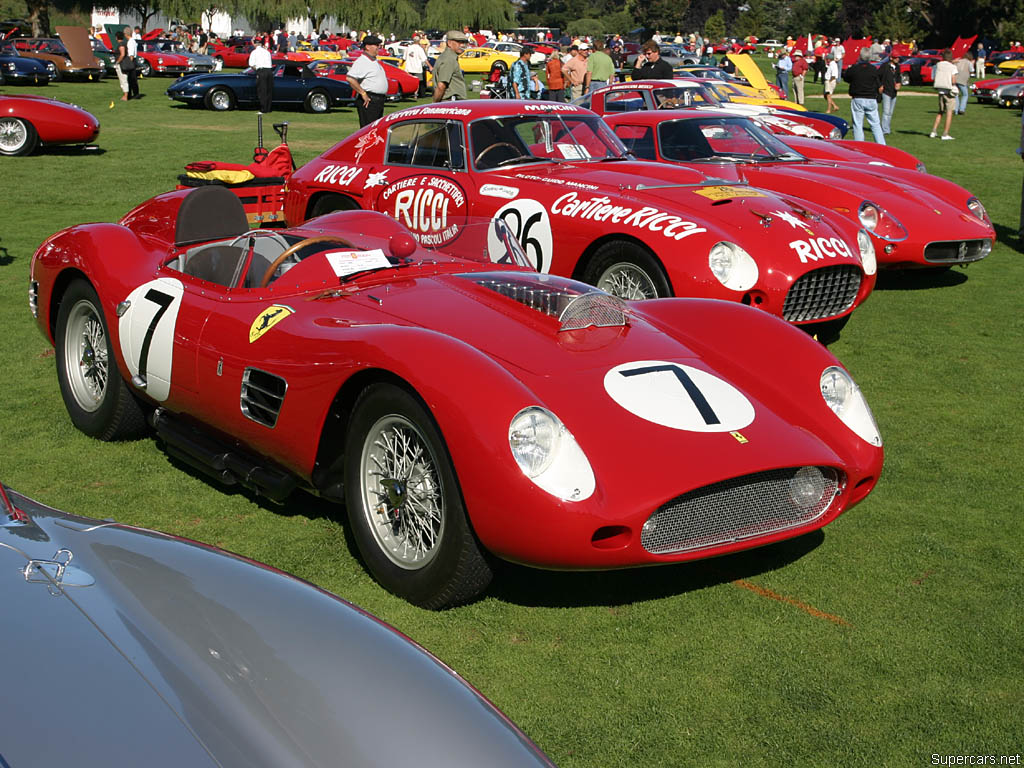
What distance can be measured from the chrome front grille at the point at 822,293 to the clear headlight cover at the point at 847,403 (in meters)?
2.58

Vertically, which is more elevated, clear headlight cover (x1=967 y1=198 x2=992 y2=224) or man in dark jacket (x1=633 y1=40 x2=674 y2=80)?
man in dark jacket (x1=633 y1=40 x2=674 y2=80)

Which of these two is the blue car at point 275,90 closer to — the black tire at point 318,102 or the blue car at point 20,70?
the black tire at point 318,102

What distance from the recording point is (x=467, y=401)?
348cm

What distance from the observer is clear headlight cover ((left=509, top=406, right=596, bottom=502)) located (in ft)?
11.1

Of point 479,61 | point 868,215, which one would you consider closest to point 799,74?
point 868,215

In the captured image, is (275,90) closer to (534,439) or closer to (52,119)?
(52,119)

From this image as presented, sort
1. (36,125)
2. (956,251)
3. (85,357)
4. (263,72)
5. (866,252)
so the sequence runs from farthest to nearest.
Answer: (263,72) → (36,125) → (956,251) → (866,252) → (85,357)

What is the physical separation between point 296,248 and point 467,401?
5.70 ft

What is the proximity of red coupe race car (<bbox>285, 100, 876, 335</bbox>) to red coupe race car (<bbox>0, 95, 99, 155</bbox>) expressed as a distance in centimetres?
910

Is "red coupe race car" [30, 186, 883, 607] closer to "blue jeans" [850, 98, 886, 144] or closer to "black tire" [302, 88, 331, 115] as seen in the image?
"blue jeans" [850, 98, 886, 144]

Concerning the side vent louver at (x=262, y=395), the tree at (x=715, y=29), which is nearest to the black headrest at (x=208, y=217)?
the side vent louver at (x=262, y=395)

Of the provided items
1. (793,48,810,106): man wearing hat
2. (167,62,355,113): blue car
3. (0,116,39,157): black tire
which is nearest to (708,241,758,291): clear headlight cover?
(0,116,39,157): black tire

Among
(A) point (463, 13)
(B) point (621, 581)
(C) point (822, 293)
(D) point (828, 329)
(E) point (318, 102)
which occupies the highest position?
(A) point (463, 13)

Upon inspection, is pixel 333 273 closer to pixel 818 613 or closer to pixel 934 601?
pixel 818 613
